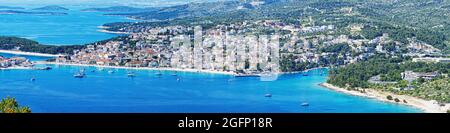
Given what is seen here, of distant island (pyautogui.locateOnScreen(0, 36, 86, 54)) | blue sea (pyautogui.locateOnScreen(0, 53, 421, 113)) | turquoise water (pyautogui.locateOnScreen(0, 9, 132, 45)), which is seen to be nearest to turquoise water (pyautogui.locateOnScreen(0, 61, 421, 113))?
blue sea (pyautogui.locateOnScreen(0, 53, 421, 113))

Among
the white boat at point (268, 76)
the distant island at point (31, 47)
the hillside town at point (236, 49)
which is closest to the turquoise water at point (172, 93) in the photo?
the white boat at point (268, 76)

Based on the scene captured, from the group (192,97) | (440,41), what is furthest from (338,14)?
(192,97)

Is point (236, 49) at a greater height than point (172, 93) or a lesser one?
greater

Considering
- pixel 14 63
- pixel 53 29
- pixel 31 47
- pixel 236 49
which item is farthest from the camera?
pixel 53 29

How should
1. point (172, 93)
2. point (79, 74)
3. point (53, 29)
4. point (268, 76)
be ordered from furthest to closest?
point (53, 29)
point (79, 74)
point (268, 76)
point (172, 93)

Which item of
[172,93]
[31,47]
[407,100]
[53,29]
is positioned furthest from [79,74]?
[53,29]

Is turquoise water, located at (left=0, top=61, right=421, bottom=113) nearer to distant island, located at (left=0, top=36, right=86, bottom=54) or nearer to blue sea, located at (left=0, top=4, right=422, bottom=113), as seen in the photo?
blue sea, located at (left=0, top=4, right=422, bottom=113)

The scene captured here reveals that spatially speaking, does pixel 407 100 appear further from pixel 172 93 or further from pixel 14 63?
pixel 14 63
